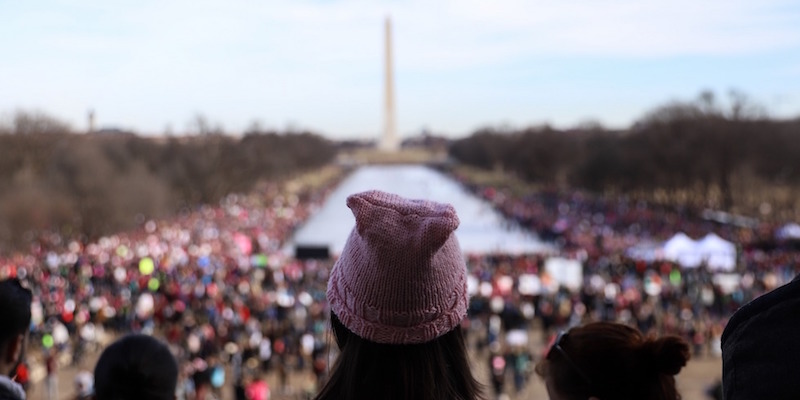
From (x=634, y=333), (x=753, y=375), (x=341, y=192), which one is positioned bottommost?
(x=341, y=192)

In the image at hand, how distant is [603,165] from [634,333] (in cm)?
5865

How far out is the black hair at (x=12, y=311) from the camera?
2.41 m

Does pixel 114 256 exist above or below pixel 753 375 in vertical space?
below

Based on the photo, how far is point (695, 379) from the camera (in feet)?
43.8

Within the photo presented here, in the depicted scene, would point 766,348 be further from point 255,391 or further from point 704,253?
point 704,253

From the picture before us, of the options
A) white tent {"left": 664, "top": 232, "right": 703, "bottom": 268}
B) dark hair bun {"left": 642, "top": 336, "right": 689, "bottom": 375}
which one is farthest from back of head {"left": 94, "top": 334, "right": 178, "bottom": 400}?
white tent {"left": 664, "top": 232, "right": 703, "bottom": 268}

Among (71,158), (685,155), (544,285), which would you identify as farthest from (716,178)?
(71,158)

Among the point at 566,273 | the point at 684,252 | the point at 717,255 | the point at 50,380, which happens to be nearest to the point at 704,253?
the point at 717,255

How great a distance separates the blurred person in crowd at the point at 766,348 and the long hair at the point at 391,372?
28.7 inches

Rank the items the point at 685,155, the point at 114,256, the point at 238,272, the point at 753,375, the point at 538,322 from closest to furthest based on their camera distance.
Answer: the point at 753,375 → the point at 538,322 → the point at 238,272 → the point at 114,256 → the point at 685,155

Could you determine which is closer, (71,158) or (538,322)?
(538,322)

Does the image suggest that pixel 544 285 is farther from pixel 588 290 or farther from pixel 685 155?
pixel 685 155

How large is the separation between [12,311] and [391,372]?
138 cm

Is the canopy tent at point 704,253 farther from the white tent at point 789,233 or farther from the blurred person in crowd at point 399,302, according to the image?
the blurred person in crowd at point 399,302
